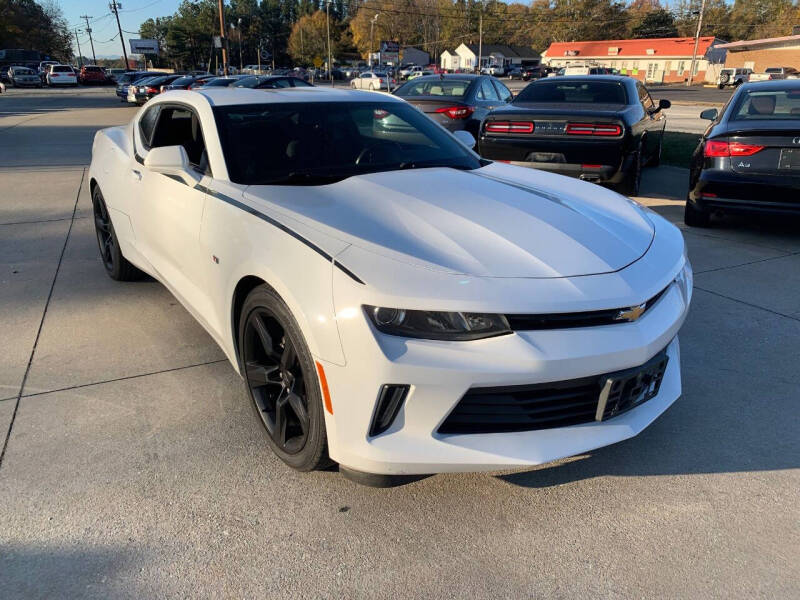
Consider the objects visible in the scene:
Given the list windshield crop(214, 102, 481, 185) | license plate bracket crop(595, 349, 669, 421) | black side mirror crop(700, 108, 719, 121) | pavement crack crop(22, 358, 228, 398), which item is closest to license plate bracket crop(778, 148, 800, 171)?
black side mirror crop(700, 108, 719, 121)

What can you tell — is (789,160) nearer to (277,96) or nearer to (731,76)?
(277,96)

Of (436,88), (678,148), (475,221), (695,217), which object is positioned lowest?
(678,148)

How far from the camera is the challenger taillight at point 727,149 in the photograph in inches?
222

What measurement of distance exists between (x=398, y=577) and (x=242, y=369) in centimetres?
119

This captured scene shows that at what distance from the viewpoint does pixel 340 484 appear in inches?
97.7

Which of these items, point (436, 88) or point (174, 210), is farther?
point (436, 88)

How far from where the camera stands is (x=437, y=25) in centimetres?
11838

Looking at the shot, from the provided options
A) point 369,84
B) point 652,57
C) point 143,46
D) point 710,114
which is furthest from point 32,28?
point 710,114

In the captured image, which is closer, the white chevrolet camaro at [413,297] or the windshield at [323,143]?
the white chevrolet camaro at [413,297]

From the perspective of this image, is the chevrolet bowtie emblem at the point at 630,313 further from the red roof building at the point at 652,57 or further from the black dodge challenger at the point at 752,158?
the red roof building at the point at 652,57

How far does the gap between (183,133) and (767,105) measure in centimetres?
563

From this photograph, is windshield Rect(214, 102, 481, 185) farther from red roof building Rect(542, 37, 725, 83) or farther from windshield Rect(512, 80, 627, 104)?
red roof building Rect(542, 37, 725, 83)

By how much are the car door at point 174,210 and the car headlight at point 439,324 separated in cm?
136

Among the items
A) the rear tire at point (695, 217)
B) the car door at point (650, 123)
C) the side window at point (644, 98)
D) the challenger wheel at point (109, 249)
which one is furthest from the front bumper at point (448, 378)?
the side window at point (644, 98)
